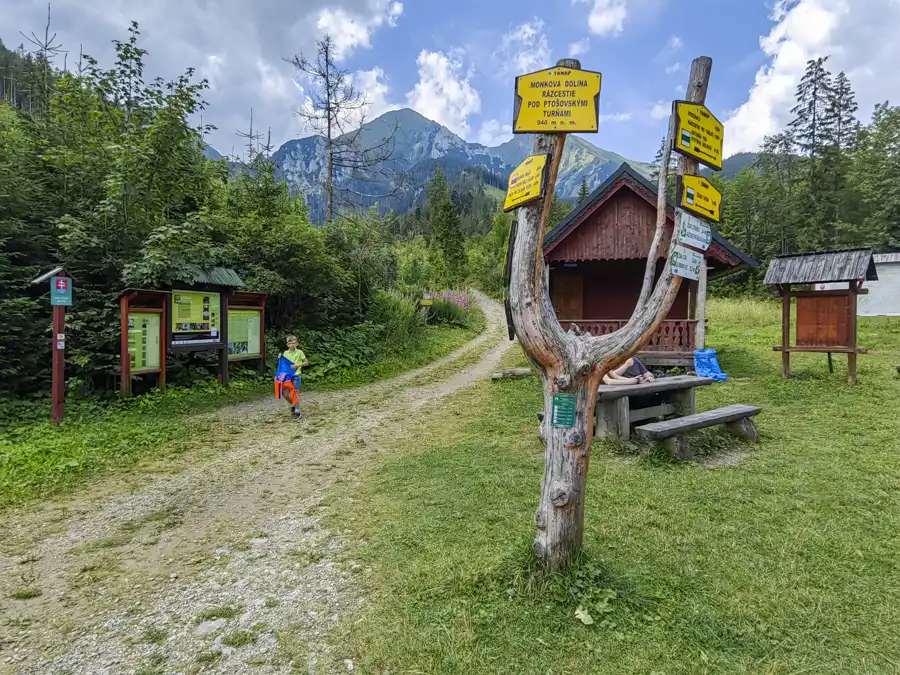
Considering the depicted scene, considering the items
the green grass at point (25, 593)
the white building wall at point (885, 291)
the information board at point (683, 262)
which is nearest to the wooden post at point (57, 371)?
the green grass at point (25, 593)

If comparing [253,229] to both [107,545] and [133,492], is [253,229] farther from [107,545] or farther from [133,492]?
[107,545]

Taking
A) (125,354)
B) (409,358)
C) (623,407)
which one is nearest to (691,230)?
(623,407)

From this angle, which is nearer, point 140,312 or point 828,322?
point 140,312

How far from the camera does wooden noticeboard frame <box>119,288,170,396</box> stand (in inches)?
313

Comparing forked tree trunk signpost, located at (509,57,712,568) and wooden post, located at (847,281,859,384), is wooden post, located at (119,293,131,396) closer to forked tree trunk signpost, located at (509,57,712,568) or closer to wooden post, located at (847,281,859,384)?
forked tree trunk signpost, located at (509,57,712,568)

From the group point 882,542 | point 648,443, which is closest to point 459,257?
point 648,443

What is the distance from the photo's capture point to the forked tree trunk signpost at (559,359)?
280cm

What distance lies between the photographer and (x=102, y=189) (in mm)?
8719

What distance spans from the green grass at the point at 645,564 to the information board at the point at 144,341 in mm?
5404

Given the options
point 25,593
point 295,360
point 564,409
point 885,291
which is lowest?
point 25,593

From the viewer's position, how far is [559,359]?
9.21 ft

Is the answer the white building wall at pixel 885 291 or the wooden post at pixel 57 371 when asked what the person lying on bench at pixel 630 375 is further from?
the white building wall at pixel 885 291

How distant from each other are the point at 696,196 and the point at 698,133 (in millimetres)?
408

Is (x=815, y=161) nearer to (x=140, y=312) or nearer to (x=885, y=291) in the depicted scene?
(x=885, y=291)
